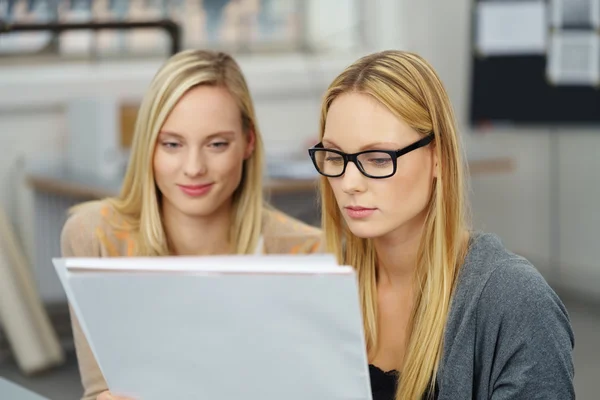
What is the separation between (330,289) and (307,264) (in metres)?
0.04

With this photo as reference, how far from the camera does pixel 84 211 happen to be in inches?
77.3

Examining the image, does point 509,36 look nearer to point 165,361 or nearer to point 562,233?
point 562,233

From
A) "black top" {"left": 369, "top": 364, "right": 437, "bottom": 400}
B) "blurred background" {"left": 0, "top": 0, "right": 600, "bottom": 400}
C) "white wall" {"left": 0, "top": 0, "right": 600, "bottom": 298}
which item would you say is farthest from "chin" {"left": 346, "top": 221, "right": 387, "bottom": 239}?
"white wall" {"left": 0, "top": 0, "right": 600, "bottom": 298}

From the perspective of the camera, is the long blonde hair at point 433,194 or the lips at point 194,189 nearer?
the long blonde hair at point 433,194

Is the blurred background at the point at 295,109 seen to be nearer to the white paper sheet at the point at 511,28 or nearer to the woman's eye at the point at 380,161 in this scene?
the white paper sheet at the point at 511,28

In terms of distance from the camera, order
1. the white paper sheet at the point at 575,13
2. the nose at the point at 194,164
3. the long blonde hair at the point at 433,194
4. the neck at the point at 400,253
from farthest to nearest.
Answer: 1. the white paper sheet at the point at 575,13
2. the nose at the point at 194,164
3. the neck at the point at 400,253
4. the long blonde hair at the point at 433,194

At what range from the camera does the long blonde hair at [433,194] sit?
1.44 metres

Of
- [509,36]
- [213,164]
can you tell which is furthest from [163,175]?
[509,36]

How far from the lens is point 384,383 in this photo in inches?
60.0

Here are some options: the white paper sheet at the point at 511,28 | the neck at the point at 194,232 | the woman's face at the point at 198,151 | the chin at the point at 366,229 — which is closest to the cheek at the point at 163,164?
the woman's face at the point at 198,151

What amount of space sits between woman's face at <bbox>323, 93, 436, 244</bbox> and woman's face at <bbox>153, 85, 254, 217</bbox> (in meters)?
Answer: 0.46

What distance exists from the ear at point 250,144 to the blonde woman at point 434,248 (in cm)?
49

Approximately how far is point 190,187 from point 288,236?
0.87 ft

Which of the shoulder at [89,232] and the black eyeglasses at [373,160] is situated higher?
the black eyeglasses at [373,160]
